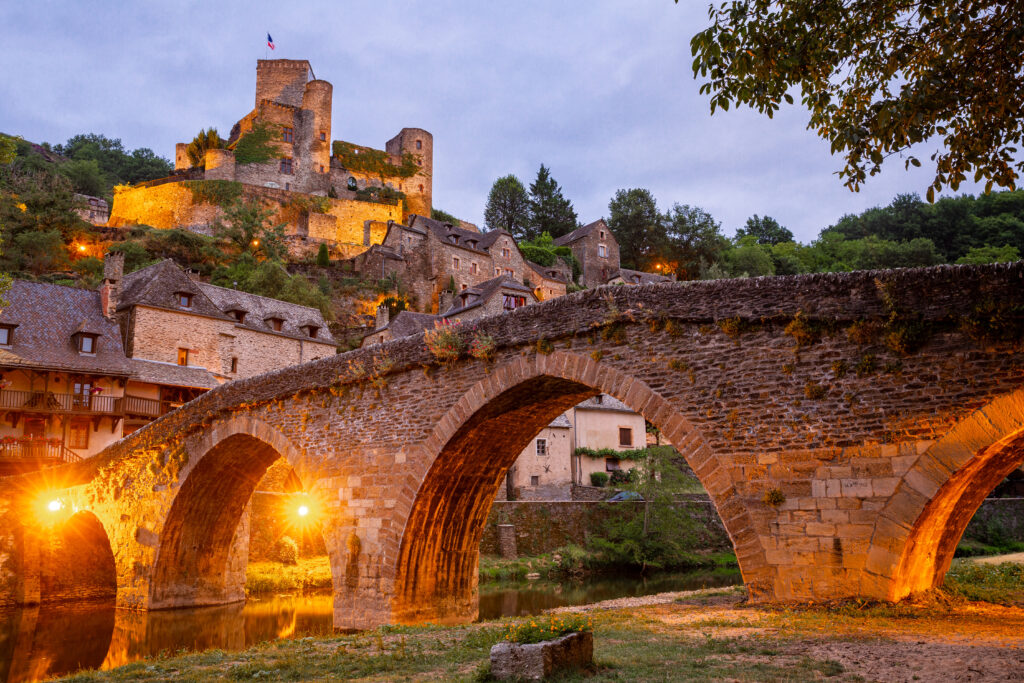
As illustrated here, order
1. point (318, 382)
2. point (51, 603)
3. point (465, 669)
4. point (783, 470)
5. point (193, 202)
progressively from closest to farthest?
point (465, 669) → point (783, 470) → point (318, 382) → point (51, 603) → point (193, 202)

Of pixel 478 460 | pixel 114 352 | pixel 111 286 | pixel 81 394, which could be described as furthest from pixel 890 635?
pixel 111 286

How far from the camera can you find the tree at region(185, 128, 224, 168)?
62.5 metres

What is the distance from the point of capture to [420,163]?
6919 cm

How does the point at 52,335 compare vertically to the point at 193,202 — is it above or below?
below

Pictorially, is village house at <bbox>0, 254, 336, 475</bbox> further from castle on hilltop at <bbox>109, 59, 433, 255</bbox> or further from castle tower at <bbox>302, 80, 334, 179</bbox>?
castle tower at <bbox>302, 80, 334, 179</bbox>

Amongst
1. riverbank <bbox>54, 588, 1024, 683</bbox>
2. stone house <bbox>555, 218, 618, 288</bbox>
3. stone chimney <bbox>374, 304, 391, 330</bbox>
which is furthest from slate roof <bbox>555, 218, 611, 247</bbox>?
riverbank <bbox>54, 588, 1024, 683</bbox>

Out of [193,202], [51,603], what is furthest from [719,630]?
[193,202]

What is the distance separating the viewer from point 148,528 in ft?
55.0

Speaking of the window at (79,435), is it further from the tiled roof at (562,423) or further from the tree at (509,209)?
the tree at (509,209)

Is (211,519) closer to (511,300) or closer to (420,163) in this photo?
(511,300)

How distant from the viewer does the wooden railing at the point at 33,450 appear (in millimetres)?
24047

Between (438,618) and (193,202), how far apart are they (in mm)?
50853

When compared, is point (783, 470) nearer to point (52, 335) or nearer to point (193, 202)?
point (52, 335)

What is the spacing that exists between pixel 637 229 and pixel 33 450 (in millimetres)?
50060
